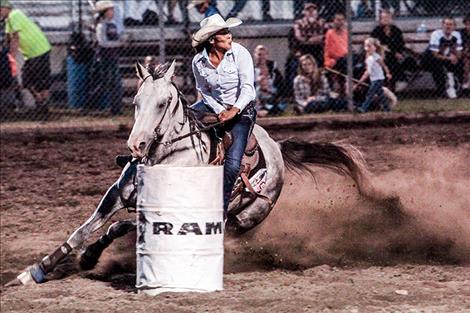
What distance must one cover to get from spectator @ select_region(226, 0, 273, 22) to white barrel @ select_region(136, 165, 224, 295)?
10757 millimetres

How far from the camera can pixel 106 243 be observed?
31.5ft

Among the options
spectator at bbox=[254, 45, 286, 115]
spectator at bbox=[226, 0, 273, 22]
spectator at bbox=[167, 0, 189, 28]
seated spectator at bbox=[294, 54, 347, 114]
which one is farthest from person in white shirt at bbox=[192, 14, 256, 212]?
spectator at bbox=[167, 0, 189, 28]

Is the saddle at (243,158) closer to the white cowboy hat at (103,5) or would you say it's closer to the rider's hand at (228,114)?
the rider's hand at (228,114)

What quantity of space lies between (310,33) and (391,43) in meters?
1.46

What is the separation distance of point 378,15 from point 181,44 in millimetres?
3461

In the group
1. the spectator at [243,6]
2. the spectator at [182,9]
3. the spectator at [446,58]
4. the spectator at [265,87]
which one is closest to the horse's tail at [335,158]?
the spectator at [265,87]

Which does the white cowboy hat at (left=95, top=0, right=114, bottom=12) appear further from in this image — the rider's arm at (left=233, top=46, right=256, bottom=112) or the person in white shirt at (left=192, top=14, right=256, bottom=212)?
the rider's arm at (left=233, top=46, right=256, bottom=112)

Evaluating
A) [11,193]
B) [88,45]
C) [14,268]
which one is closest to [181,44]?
[88,45]

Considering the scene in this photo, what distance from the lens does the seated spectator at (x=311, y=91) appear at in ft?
60.6

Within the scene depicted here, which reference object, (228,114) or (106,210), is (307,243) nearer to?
(228,114)

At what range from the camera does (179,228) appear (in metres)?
8.12

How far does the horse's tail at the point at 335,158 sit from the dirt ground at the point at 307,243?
0.83 ft

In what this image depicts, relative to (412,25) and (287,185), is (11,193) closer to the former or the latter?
(287,185)

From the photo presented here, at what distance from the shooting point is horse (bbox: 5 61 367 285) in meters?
8.63
